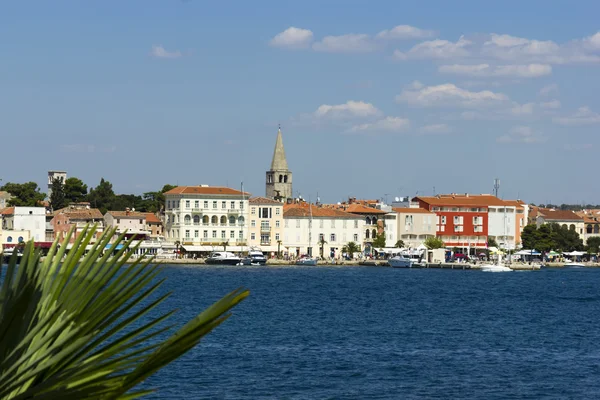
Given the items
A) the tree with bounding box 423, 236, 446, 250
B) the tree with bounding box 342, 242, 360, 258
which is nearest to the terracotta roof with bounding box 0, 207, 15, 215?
the tree with bounding box 342, 242, 360, 258

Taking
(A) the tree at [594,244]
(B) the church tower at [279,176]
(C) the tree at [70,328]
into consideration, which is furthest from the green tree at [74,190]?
(C) the tree at [70,328]

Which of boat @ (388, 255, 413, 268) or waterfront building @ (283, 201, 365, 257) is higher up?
waterfront building @ (283, 201, 365, 257)

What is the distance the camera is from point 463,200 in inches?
4454

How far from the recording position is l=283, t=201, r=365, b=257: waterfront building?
98.3m

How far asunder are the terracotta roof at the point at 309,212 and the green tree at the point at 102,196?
77.9ft

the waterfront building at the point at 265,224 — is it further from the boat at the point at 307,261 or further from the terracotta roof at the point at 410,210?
the terracotta roof at the point at 410,210

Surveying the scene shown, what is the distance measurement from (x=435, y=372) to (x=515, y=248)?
9320 cm

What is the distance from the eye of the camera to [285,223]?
97938mm

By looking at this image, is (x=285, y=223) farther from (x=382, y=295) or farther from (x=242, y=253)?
(x=382, y=295)

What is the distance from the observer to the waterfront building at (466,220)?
367ft

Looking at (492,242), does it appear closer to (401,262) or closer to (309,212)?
(401,262)

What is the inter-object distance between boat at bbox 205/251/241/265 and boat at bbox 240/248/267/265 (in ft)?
2.56

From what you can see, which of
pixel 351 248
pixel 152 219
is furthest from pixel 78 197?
pixel 351 248

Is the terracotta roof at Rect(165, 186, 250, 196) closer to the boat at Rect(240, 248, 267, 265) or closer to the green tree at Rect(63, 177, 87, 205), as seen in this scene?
the boat at Rect(240, 248, 267, 265)
